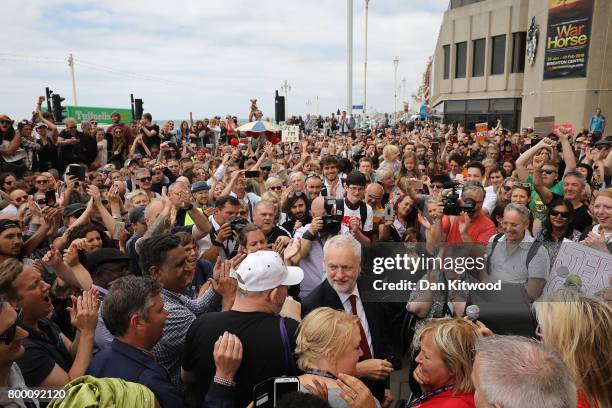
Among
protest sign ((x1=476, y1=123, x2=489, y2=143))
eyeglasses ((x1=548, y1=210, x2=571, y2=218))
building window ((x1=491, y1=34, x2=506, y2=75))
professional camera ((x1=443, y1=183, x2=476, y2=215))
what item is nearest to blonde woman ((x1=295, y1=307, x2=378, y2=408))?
professional camera ((x1=443, y1=183, x2=476, y2=215))

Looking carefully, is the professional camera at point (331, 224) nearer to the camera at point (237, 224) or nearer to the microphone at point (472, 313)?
the camera at point (237, 224)

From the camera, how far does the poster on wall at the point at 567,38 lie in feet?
67.8

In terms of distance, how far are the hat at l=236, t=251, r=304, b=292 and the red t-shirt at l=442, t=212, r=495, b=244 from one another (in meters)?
2.37

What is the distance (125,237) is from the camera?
4.43 m

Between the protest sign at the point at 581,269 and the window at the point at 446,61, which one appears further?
the window at the point at 446,61

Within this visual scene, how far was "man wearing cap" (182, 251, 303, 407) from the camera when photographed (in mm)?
2174

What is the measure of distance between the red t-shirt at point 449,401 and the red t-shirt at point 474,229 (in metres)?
2.34

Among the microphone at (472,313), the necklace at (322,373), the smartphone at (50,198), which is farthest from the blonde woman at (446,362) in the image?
the smartphone at (50,198)

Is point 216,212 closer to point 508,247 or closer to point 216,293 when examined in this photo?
point 216,293

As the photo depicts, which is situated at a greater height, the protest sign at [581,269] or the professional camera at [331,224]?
the professional camera at [331,224]

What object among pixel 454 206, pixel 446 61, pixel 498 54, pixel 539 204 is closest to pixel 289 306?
pixel 454 206

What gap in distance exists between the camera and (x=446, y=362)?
2137 mm

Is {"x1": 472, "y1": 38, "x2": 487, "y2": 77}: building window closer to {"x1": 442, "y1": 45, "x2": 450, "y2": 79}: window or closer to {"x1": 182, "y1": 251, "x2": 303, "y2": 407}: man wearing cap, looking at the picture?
{"x1": 442, "y1": 45, "x2": 450, "y2": 79}: window

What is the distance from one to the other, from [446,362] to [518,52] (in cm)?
3068
